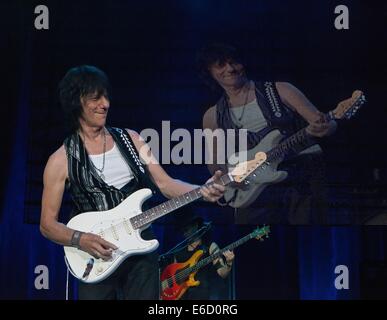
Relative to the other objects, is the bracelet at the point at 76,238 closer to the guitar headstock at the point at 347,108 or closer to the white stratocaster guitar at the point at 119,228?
the white stratocaster guitar at the point at 119,228

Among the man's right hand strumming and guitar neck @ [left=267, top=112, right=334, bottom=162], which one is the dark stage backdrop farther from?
the man's right hand strumming

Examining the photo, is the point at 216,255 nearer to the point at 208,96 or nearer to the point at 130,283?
the point at 130,283

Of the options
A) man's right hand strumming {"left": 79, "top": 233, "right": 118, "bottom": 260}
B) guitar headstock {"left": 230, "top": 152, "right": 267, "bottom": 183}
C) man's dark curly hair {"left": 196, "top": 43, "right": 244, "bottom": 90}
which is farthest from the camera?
man's dark curly hair {"left": 196, "top": 43, "right": 244, "bottom": 90}

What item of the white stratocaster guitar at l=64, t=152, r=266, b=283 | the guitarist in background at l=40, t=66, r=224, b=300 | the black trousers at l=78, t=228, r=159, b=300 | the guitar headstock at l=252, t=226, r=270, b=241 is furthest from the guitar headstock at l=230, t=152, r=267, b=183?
the black trousers at l=78, t=228, r=159, b=300

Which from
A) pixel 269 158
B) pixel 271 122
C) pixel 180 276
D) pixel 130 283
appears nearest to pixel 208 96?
pixel 271 122

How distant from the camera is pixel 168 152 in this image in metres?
5.01

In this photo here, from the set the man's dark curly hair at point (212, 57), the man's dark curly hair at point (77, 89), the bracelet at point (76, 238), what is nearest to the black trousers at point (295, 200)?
the man's dark curly hair at point (212, 57)

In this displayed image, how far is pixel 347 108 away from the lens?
4.96 metres

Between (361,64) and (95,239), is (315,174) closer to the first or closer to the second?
(361,64)

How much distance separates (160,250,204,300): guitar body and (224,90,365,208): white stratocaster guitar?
416 mm

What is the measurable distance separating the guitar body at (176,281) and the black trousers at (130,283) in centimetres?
9

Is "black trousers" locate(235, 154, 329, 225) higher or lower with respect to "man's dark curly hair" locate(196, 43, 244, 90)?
lower

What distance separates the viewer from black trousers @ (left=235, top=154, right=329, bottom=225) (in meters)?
4.93

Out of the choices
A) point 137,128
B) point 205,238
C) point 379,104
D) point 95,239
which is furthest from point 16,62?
point 379,104
